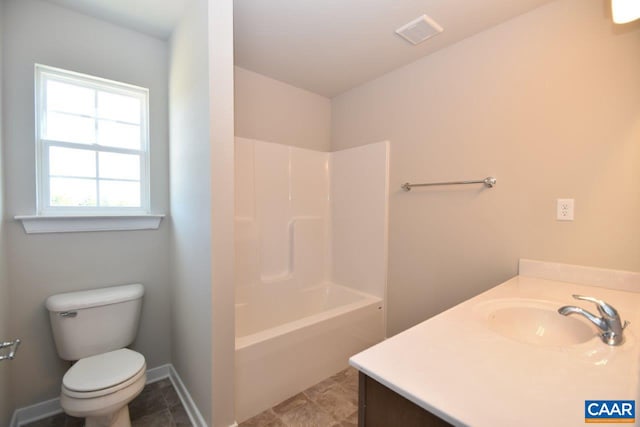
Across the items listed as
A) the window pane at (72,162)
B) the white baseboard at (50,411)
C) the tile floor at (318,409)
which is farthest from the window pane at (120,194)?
the tile floor at (318,409)

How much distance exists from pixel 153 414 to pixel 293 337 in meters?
0.93

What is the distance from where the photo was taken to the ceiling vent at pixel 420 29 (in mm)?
1664

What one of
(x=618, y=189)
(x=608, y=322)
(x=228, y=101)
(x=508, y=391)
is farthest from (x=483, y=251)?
(x=228, y=101)

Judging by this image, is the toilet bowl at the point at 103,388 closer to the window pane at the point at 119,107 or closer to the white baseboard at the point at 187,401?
the white baseboard at the point at 187,401

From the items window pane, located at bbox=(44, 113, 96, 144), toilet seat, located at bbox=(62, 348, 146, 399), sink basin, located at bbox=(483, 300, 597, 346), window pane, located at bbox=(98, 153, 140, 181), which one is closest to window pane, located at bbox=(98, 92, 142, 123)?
window pane, located at bbox=(44, 113, 96, 144)

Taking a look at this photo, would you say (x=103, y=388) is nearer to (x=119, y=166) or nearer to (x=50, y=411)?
(x=50, y=411)

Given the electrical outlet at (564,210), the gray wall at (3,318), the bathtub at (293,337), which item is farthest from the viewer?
the bathtub at (293,337)

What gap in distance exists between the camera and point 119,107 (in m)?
1.83

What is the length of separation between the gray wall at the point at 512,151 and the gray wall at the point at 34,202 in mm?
1806

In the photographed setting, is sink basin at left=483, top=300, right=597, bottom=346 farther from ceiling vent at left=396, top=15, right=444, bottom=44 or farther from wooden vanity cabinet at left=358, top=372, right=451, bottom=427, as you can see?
ceiling vent at left=396, top=15, right=444, bottom=44

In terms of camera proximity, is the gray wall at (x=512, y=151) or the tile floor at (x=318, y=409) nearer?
the gray wall at (x=512, y=151)

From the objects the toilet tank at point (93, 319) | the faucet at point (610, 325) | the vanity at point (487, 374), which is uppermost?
the faucet at point (610, 325)

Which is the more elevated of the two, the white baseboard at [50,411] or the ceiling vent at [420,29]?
the ceiling vent at [420,29]

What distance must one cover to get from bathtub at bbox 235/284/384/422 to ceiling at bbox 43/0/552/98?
6.23 feet
